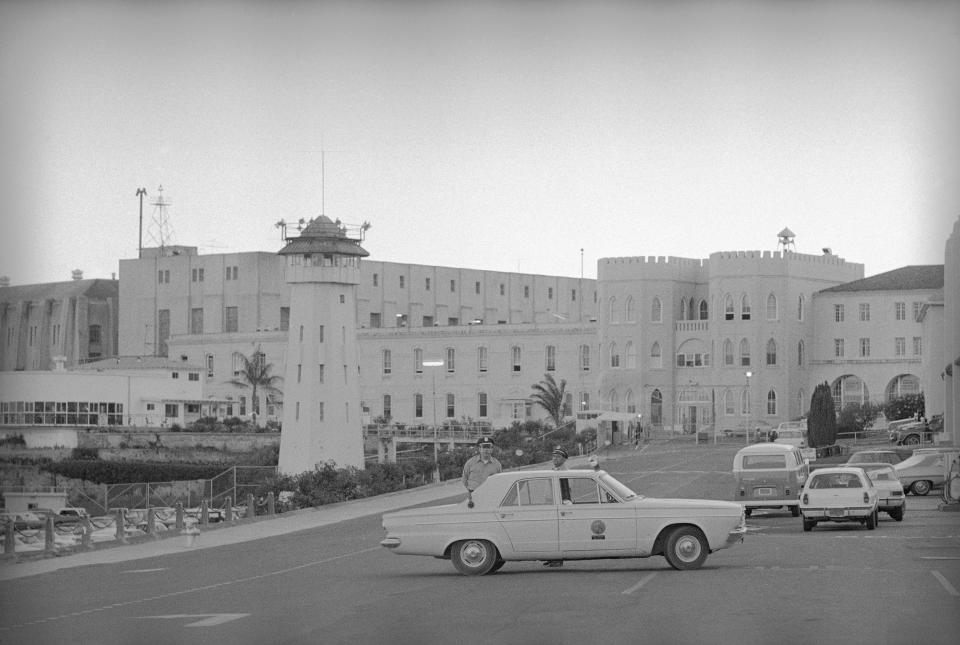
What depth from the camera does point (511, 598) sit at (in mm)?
19328

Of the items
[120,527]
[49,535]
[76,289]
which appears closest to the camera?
[49,535]

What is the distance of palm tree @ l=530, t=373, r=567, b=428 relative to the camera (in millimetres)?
105938

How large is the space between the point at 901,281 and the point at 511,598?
83744 mm

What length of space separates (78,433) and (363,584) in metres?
82.7

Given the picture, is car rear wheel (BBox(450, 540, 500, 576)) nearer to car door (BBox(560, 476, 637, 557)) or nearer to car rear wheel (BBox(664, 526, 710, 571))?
car door (BBox(560, 476, 637, 557))

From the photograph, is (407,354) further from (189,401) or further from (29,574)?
(29,574)

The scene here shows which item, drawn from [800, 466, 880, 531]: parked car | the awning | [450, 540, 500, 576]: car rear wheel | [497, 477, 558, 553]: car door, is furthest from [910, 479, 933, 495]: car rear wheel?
the awning

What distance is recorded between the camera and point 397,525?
22.3 meters

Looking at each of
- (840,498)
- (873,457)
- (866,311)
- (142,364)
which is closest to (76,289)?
(142,364)

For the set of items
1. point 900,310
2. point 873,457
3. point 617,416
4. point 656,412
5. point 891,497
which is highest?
point 900,310

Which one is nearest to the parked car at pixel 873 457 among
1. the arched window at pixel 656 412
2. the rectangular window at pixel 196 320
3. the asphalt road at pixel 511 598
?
the asphalt road at pixel 511 598

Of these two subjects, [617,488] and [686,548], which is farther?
[617,488]

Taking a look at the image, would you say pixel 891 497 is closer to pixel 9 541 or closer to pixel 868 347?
pixel 9 541

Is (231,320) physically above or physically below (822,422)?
above
